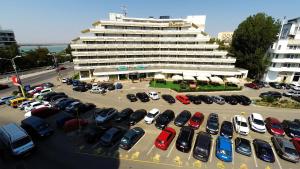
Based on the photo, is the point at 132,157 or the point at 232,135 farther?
the point at 232,135

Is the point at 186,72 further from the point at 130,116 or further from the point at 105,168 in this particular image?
the point at 105,168

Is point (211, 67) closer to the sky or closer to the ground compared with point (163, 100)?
closer to the sky

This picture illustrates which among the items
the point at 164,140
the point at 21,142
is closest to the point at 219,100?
the point at 164,140

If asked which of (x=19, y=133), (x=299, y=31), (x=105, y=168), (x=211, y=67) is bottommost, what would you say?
(x=105, y=168)

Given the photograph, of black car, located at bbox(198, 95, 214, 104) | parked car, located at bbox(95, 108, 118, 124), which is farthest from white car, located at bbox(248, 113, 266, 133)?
parked car, located at bbox(95, 108, 118, 124)

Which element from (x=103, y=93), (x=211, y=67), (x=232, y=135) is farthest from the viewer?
(x=211, y=67)

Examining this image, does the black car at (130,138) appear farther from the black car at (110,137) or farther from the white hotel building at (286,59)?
the white hotel building at (286,59)

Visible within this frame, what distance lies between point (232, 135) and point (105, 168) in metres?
19.5

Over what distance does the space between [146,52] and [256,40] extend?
138 feet

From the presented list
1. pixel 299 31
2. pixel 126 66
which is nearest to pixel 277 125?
pixel 126 66

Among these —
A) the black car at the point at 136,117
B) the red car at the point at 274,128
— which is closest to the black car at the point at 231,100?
the red car at the point at 274,128

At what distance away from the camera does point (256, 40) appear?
55906 millimetres

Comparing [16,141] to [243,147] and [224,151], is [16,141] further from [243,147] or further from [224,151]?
[243,147]

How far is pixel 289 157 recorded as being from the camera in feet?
63.2
